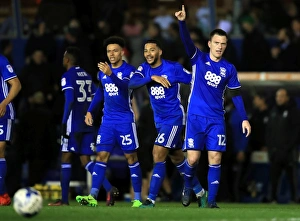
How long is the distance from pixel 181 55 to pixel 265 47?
5.74 ft

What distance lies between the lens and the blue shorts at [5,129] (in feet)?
46.1

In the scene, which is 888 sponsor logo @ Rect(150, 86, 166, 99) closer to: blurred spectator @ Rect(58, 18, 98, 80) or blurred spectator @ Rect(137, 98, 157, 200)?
blurred spectator @ Rect(137, 98, 157, 200)

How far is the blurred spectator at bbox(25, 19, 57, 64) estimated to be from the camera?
70.9 ft

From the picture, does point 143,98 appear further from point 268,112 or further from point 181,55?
point 268,112

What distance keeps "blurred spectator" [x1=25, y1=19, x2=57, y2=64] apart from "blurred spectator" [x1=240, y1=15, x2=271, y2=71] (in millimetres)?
4085

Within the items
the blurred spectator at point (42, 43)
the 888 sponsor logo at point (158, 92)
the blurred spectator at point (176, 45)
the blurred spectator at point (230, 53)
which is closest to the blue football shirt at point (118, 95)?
the 888 sponsor logo at point (158, 92)

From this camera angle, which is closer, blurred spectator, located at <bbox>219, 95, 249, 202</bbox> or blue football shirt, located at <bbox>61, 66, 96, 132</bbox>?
blue football shirt, located at <bbox>61, 66, 96, 132</bbox>

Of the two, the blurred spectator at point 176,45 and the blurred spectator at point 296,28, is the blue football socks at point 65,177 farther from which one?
the blurred spectator at point 296,28

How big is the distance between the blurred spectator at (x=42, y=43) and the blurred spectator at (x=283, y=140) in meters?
5.17

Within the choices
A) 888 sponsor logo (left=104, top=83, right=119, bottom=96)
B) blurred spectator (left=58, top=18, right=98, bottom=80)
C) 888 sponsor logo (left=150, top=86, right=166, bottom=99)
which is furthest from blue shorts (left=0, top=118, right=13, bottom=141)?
blurred spectator (left=58, top=18, right=98, bottom=80)

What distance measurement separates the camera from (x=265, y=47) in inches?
828

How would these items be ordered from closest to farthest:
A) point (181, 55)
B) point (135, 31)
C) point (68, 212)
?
1. point (68, 212)
2. point (181, 55)
3. point (135, 31)

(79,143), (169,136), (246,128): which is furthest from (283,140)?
(246,128)

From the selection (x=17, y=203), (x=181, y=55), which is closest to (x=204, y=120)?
(x=17, y=203)
